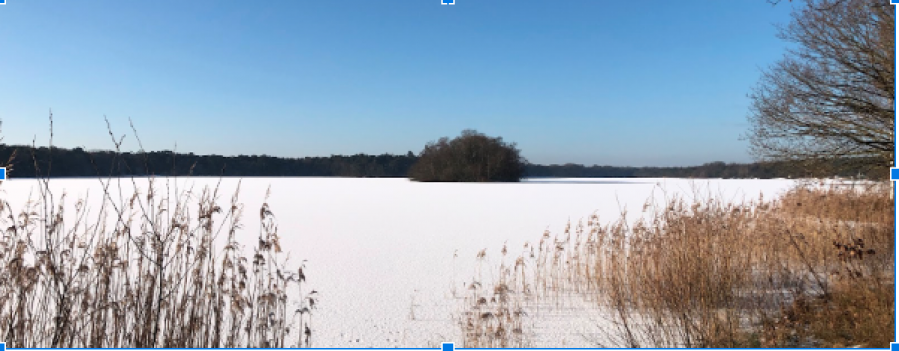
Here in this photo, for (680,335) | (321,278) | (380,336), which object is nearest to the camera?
(680,335)

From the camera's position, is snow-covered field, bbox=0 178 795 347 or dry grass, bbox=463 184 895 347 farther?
snow-covered field, bbox=0 178 795 347

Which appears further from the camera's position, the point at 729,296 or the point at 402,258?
the point at 402,258

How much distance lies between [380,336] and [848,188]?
31.6ft

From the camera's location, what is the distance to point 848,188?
951 cm

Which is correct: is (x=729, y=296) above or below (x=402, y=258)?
above

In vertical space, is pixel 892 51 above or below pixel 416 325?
above

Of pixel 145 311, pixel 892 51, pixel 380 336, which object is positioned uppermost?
pixel 892 51

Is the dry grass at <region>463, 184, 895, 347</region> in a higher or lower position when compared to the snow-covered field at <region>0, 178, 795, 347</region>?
higher

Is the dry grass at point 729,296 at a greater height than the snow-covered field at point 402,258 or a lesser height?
greater

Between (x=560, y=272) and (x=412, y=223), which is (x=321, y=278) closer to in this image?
(x=560, y=272)

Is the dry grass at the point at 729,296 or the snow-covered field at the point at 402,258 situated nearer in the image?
the dry grass at the point at 729,296

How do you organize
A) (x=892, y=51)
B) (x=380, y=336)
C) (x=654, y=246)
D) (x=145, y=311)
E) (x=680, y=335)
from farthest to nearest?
(x=892, y=51), (x=654, y=246), (x=380, y=336), (x=680, y=335), (x=145, y=311)

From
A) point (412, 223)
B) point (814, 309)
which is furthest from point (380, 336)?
point (412, 223)

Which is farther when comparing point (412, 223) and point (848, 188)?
point (412, 223)
